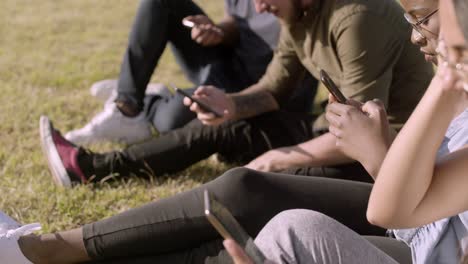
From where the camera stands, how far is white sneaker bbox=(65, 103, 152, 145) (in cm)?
364

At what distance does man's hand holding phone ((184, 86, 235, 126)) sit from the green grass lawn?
379 millimetres

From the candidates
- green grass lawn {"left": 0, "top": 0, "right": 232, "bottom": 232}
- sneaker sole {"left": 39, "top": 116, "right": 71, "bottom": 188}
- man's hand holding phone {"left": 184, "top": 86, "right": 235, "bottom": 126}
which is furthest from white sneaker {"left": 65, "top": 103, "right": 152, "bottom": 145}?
man's hand holding phone {"left": 184, "top": 86, "right": 235, "bottom": 126}

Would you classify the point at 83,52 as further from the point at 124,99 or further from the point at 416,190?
the point at 416,190

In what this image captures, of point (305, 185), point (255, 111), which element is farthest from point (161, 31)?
point (305, 185)

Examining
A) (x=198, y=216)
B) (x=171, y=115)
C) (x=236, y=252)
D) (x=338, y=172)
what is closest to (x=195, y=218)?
(x=198, y=216)

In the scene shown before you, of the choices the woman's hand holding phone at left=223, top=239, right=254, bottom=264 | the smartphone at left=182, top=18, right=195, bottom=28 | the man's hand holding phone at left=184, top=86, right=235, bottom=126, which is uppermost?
the woman's hand holding phone at left=223, top=239, right=254, bottom=264

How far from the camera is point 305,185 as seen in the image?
220 centimetres

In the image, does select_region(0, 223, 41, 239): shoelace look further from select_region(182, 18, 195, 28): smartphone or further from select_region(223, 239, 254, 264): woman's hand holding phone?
select_region(182, 18, 195, 28): smartphone

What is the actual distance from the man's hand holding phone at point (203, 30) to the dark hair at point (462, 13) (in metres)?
2.35

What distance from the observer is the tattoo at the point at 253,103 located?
307cm

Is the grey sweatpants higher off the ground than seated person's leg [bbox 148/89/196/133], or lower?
higher

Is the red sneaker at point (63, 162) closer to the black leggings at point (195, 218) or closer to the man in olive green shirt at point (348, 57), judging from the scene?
the man in olive green shirt at point (348, 57)

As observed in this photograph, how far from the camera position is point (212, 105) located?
120 inches

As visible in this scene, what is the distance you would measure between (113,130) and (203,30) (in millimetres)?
671
